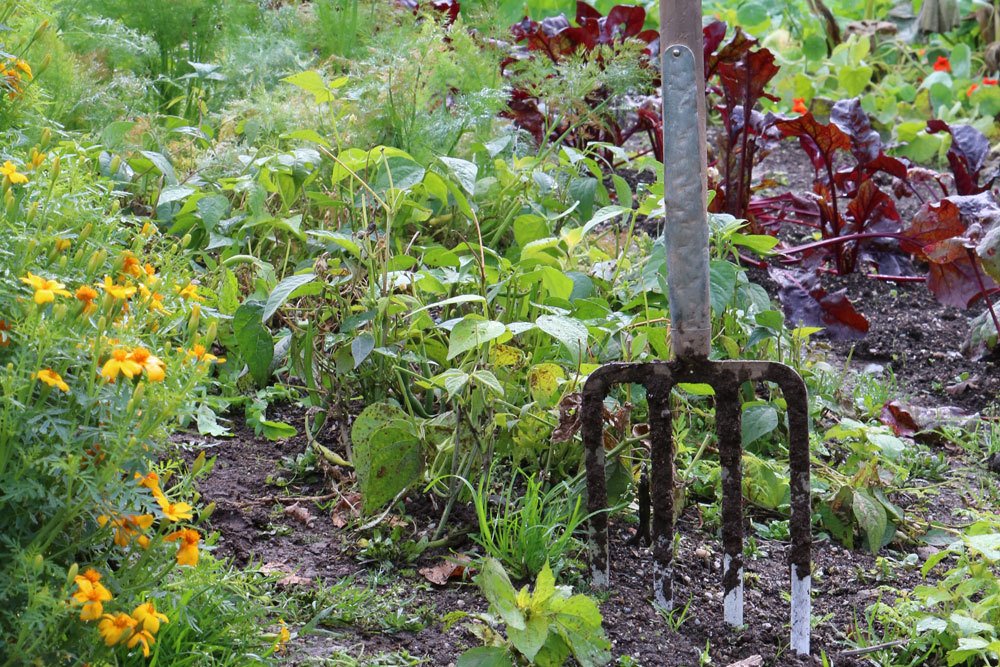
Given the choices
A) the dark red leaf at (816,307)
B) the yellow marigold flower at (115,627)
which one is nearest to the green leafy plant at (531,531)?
the yellow marigold flower at (115,627)

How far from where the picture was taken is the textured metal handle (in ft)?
5.37

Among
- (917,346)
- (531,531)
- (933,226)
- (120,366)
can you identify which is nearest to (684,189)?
(531,531)

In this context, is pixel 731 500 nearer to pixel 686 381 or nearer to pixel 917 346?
pixel 686 381

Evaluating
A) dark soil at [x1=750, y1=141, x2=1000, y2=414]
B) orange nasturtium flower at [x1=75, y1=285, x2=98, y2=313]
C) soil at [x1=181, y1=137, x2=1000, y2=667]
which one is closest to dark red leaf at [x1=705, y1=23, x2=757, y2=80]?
dark soil at [x1=750, y1=141, x2=1000, y2=414]

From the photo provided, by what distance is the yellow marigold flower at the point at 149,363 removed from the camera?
1198 mm

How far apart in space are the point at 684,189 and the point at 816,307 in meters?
1.50

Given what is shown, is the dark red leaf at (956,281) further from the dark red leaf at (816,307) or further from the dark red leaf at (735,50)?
the dark red leaf at (735,50)

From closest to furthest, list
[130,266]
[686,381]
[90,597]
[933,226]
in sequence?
[90,597]
[130,266]
[686,381]
[933,226]

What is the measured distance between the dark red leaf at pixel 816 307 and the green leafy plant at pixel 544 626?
1539mm

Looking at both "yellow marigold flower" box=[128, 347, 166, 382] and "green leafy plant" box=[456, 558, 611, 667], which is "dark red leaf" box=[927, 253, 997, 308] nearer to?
"green leafy plant" box=[456, 558, 611, 667]

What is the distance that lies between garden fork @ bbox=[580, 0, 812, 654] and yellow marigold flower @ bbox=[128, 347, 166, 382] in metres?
0.80

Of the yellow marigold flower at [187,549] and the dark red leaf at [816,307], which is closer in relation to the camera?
the yellow marigold flower at [187,549]

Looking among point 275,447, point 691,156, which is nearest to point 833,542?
point 691,156

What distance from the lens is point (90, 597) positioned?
1.18 m
